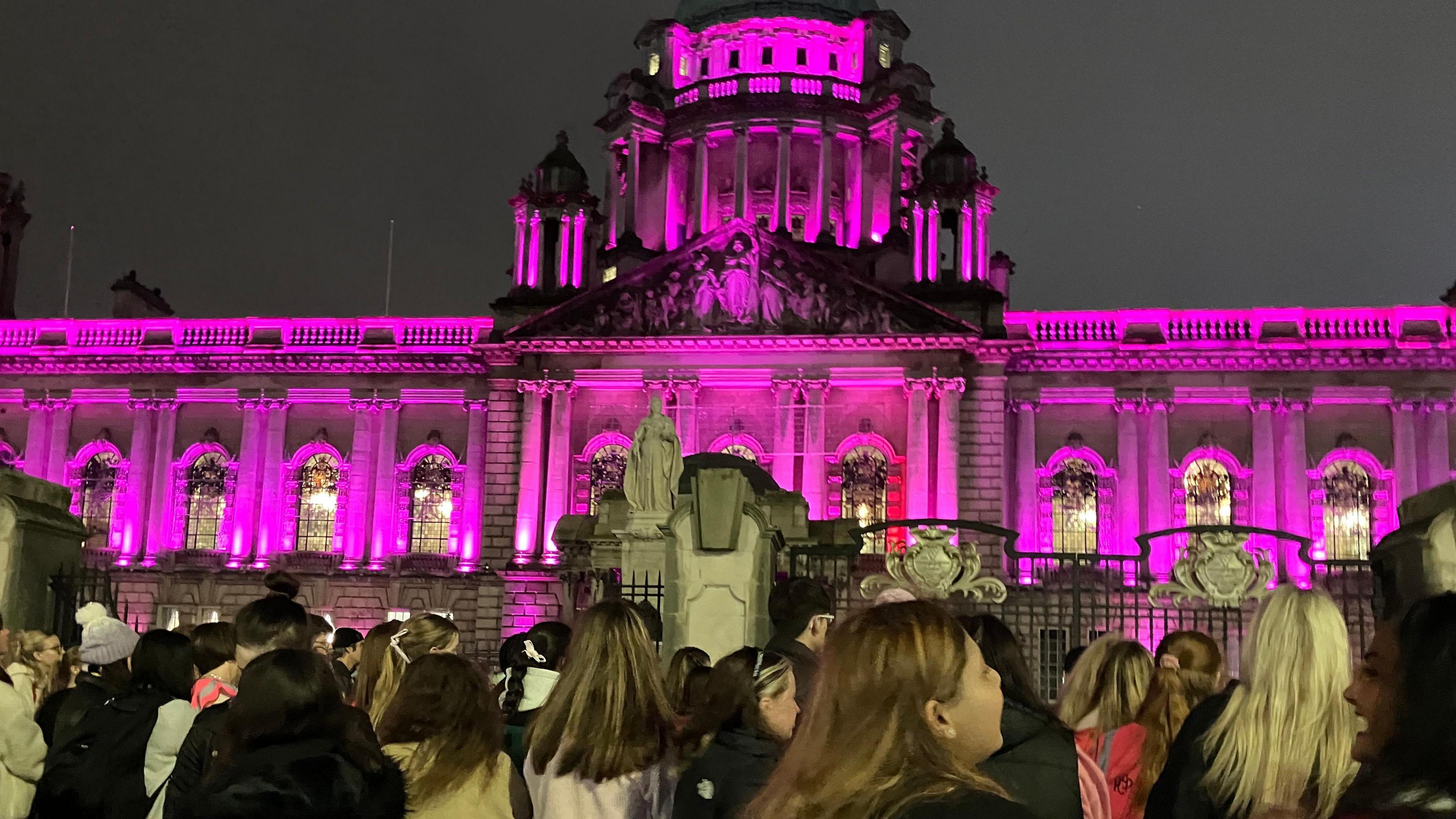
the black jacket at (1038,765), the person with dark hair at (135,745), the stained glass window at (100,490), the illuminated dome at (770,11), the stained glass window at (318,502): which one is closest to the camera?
the black jacket at (1038,765)

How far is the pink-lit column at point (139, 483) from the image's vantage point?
45844 millimetres

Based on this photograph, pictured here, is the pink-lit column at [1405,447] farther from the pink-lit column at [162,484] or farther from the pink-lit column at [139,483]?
the pink-lit column at [139,483]

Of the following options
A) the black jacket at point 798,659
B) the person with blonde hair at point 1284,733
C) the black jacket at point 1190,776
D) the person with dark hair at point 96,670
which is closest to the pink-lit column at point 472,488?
the person with dark hair at point 96,670

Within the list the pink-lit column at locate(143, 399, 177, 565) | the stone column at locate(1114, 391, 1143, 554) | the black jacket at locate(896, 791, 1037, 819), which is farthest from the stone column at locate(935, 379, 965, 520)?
the black jacket at locate(896, 791, 1037, 819)

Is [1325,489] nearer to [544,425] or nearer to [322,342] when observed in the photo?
[544,425]

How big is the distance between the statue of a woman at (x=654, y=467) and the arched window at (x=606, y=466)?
24.7m

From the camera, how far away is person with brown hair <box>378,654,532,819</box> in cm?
602

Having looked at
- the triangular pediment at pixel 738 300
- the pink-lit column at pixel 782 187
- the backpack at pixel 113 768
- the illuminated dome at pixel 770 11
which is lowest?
the backpack at pixel 113 768

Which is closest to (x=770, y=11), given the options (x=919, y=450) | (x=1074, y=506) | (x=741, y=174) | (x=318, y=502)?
(x=741, y=174)

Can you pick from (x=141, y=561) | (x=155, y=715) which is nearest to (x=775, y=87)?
(x=141, y=561)

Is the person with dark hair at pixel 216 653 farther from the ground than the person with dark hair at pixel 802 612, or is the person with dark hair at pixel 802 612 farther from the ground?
the person with dark hair at pixel 802 612

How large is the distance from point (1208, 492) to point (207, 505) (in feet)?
93.6

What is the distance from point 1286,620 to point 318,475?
4214cm

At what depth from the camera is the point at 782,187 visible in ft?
166
